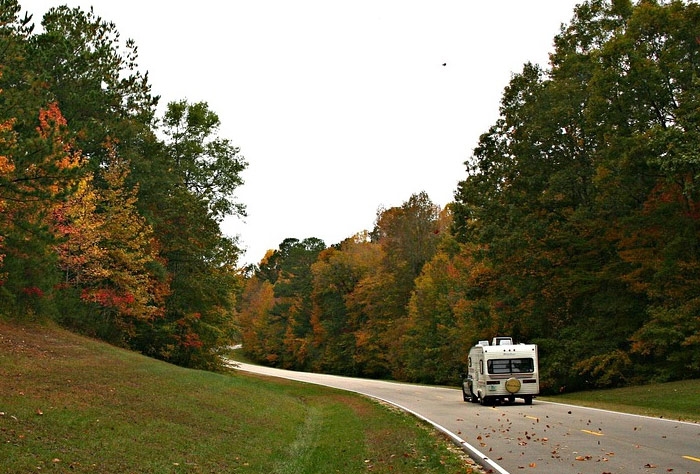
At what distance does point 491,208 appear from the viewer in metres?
36.3

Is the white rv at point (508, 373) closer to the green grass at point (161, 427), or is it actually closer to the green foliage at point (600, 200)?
the green grass at point (161, 427)

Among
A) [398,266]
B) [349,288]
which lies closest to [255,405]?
[398,266]

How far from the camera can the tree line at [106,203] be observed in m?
19.8

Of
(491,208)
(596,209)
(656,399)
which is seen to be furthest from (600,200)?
(656,399)

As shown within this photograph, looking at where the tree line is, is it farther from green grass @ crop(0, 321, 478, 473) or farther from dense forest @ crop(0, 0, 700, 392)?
green grass @ crop(0, 321, 478, 473)

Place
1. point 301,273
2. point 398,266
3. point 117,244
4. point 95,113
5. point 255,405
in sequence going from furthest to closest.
Result: point 301,273
point 398,266
point 95,113
point 117,244
point 255,405

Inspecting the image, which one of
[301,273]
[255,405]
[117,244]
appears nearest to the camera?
[255,405]

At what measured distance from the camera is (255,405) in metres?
23.7

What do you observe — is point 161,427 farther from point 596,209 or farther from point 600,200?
point 596,209

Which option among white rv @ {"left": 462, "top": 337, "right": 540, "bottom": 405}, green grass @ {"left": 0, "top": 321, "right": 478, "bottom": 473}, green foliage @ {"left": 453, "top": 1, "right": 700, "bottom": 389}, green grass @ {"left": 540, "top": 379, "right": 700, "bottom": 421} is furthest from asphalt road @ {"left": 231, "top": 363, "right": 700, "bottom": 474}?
green foliage @ {"left": 453, "top": 1, "right": 700, "bottom": 389}

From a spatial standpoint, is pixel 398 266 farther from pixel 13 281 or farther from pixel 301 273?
pixel 13 281

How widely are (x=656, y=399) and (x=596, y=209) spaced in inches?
471

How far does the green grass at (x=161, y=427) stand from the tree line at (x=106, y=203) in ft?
14.3

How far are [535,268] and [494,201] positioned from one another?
4538mm
